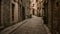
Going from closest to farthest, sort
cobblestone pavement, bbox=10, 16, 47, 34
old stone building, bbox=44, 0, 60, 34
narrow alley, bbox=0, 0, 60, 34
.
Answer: old stone building, bbox=44, 0, 60, 34
narrow alley, bbox=0, 0, 60, 34
cobblestone pavement, bbox=10, 16, 47, 34

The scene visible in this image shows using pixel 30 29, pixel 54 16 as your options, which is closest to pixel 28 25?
pixel 30 29

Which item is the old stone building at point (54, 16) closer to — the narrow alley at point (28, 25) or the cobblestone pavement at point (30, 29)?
the narrow alley at point (28, 25)

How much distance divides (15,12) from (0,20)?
5.32 meters

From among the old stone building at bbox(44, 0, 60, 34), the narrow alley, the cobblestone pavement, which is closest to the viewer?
the old stone building at bbox(44, 0, 60, 34)

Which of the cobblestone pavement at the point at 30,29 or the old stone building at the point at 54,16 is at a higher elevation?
the old stone building at the point at 54,16

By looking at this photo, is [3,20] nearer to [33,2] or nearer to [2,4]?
[2,4]

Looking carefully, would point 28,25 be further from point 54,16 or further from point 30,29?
point 54,16

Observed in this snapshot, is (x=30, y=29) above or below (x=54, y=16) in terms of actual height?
below

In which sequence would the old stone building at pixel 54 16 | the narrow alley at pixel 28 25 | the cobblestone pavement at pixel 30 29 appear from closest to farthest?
the old stone building at pixel 54 16, the narrow alley at pixel 28 25, the cobblestone pavement at pixel 30 29

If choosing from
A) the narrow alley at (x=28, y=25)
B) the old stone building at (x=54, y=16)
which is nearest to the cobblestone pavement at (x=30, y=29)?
the narrow alley at (x=28, y=25)

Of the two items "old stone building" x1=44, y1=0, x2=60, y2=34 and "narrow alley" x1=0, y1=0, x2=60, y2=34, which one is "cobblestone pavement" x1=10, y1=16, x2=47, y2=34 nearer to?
"narrow alley" x1=0, y1=0, x2=60, y2=34

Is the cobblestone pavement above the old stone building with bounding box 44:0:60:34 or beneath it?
beneath

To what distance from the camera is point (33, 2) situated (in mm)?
52375

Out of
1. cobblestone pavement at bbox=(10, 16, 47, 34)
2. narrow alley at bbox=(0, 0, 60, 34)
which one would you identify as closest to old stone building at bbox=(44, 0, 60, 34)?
narrow alley at bbox=(0, 0, 60, 34)
